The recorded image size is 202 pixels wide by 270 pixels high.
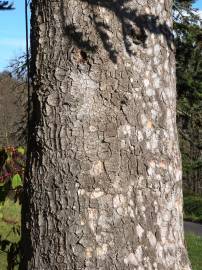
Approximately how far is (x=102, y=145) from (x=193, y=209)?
23.5 m

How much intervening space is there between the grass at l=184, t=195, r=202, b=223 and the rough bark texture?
2093 cm

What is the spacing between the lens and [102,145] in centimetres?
238

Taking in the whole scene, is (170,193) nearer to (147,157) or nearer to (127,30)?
(147,157)

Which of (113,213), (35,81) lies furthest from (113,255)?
(35,81)

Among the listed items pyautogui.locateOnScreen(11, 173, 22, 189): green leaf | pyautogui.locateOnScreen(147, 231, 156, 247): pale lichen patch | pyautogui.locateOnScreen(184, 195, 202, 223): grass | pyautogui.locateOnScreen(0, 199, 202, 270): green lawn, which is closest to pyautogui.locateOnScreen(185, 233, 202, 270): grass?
pyautogui.locateOnScreen(0, 199, 202, 270): green lawn

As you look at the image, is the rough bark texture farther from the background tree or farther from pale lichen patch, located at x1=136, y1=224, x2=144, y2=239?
the background tree

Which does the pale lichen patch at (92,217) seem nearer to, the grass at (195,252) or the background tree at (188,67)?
the grass at (195,252)

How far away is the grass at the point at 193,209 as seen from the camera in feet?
77.1

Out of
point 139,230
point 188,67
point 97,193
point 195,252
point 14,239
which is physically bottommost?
point 195,252

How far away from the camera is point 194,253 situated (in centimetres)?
1148

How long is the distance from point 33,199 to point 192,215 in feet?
73.0

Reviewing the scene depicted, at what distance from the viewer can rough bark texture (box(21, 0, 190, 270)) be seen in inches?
91.9

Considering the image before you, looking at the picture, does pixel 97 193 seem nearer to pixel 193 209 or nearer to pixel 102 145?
pixel 102 145

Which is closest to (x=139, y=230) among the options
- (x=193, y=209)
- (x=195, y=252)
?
(x=195, y=252)
